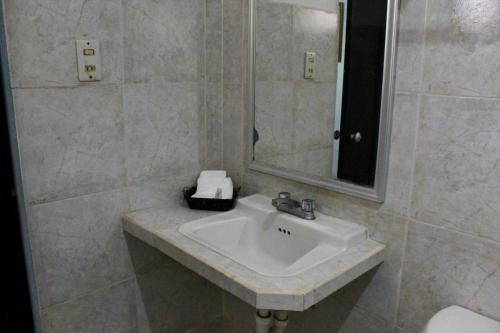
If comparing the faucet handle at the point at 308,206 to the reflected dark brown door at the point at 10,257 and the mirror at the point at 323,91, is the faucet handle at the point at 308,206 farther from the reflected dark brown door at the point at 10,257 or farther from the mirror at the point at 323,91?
the reflected dark brown door at the point at 10,257

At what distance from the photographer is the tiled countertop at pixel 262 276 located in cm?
100

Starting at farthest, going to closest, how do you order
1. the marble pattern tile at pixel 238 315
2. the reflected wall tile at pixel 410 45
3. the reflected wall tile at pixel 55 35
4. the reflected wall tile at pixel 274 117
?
the marble pattern tile at pixel 238 315
the reflected wall tile at pixel 274 117
the reflected wall tile at pixel 55 35
the reflected wall tile at pixel 410 45

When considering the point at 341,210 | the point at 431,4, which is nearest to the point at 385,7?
the point at 431,4

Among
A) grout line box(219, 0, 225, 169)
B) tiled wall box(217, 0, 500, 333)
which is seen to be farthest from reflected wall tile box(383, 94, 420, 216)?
grout line box(219, 0, 225, 169)

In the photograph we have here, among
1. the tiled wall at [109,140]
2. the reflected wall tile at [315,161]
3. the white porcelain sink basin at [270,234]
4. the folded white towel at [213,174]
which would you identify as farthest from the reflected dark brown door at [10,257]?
the reflected wall tile at [315,161]

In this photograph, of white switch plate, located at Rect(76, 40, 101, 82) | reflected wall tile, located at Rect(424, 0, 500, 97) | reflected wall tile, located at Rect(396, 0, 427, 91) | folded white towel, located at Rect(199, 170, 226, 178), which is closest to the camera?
reflected wall tile, located at Rect(424, 0, 500, 97)

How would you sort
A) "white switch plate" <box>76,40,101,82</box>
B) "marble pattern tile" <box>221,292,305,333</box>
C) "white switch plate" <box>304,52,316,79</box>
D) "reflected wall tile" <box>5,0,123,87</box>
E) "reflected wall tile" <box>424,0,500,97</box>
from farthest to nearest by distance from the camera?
"marble pattern tile" <box>221,292,305,333</box>
"white switch plate" <box>304,52,316,79</box>
"white switch plate" <box>76,40,101,82</box>
"reflected wall tile" <box>5,0,123,87</box>
"reflected wall tile" <box>424,0,500,97</box>

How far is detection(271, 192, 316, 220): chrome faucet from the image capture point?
1376 millimetres

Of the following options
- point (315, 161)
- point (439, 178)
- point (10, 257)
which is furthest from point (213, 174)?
point (439, 178)

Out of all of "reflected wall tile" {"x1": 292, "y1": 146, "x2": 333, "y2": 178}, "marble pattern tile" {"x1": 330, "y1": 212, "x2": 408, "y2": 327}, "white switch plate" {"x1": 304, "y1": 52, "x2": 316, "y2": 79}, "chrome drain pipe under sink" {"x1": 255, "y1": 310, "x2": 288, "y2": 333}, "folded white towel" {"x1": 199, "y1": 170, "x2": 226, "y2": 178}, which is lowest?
"chrome drain pipe under sink" {"x1": 255, "y1": 310, "x2": 288, "y2": 333}

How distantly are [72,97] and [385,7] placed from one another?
959 millimetres

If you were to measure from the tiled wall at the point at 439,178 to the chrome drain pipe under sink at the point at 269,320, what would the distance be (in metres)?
0.27

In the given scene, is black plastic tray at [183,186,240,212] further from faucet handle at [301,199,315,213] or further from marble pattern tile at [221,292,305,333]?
marble pattern tile at [221,292,305,333]

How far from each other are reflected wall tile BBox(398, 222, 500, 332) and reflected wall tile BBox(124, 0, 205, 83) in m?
0.97
